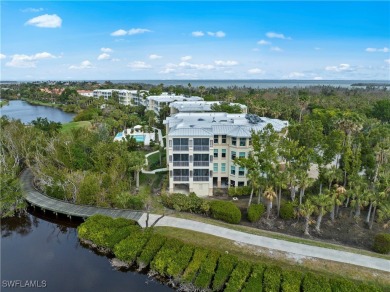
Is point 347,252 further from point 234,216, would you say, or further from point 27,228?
point 27,228

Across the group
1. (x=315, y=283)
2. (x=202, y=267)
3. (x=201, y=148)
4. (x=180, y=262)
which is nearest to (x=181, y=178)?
(x=201, y=148)

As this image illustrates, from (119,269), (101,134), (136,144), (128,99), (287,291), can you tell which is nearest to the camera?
(287,291)

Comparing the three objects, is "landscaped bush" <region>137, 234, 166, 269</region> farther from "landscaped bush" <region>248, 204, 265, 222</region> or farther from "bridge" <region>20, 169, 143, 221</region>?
"landscaped bush" <region>248, 204, 265, 222</region>

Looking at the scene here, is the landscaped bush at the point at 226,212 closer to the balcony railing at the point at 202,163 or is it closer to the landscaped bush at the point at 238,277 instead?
the balcony railing at the point at 202,163

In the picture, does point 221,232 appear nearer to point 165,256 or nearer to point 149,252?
point 165,256

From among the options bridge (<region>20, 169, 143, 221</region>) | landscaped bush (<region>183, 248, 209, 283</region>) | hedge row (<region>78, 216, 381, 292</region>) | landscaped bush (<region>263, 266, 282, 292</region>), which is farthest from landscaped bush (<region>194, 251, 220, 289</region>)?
bridge (<region>20, 169, 143, 221</region>)

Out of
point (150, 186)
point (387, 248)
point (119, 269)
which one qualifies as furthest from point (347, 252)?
point (150, 186)
